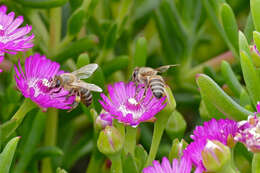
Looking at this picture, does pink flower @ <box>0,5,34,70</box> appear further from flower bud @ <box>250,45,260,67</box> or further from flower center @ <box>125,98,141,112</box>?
flower bud @ <box>250,45,260,67</box>

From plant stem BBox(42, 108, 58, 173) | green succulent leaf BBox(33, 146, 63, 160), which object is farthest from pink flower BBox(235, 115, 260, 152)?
plant stem BBox(42, 108, 58, 173)

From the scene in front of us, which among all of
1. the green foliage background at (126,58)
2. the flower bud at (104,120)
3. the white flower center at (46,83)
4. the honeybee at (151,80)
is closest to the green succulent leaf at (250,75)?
the green foliage background at (126,58)

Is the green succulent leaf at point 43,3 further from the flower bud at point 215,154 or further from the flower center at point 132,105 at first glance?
the flower bud at point 215,154

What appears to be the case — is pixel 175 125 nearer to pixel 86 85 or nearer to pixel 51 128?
pixel 86 85

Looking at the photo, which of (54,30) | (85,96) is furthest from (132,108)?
(54,30)

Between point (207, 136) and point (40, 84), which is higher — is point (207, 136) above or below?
below

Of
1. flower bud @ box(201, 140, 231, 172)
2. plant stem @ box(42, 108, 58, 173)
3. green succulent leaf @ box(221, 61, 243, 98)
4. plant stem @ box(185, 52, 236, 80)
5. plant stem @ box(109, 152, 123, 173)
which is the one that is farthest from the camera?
plant stem @ box(185, 52, 236, 80)
